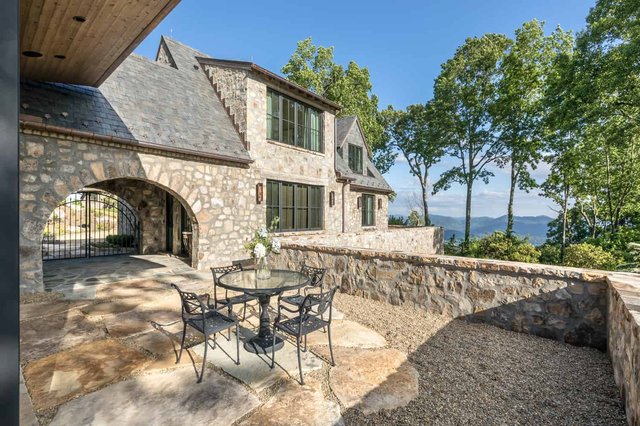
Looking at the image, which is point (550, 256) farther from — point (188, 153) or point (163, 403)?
point (163, 403)

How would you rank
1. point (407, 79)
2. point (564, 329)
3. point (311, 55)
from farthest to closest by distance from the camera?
point (407, 79) → point (311, 55) → point (564, 329)

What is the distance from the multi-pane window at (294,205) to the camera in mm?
11586

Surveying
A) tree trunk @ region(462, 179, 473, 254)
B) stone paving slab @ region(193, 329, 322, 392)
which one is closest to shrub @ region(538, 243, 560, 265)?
tree trunk @ region(462, 179, 473, 254)

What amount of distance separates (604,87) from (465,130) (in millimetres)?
13819

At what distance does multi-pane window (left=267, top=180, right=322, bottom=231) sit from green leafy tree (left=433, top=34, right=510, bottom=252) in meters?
12.9

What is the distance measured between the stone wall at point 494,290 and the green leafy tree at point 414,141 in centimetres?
2272

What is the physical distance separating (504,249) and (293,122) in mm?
12352

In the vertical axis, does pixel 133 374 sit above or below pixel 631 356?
below

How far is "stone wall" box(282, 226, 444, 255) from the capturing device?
32.1 feet

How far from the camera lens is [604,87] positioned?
32.9 ft

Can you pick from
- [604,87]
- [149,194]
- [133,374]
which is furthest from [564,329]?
[149,194]

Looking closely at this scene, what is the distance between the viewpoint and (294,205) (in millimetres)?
12375

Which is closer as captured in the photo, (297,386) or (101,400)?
(101,400)

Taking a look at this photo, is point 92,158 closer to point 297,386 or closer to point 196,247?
point 196,247
